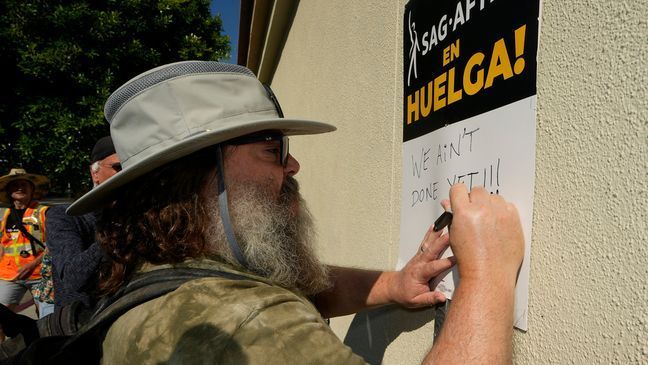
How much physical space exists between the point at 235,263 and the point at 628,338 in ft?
3.38

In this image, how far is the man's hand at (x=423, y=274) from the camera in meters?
1.29

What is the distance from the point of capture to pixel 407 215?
156 centimetres

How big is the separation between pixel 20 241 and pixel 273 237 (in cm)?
423

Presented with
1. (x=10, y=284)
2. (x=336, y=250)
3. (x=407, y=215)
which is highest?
(x=407, y=215)

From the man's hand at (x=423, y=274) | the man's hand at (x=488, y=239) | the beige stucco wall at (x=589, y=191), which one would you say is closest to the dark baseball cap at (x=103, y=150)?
the man's hand at (x=423, y=274)

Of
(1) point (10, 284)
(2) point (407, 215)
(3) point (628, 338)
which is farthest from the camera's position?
(1) point (10, 284)

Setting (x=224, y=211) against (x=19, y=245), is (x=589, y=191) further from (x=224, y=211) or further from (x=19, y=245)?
(x=19, y=245)

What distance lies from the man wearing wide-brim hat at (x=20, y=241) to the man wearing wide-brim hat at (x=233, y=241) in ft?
11.9

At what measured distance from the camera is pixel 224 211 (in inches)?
56.9

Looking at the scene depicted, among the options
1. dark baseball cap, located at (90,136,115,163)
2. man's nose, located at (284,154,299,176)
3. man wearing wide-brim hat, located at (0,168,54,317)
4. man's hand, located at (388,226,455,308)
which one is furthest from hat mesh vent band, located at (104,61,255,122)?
man wearing wide-brim hat, located at (0,168,54,317)

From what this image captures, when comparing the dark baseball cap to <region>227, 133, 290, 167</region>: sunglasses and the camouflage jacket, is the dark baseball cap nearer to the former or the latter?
Result: <region>227, 133, 290, 167</region>: sunglasses

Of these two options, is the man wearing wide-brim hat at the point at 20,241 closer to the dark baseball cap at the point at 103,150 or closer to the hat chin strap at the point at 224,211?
the dark baseball cap at the point at 103,150

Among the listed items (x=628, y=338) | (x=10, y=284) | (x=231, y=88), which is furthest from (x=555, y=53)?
(x=10, y=284)

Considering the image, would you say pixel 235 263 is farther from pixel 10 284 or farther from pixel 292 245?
pixel 10 284
